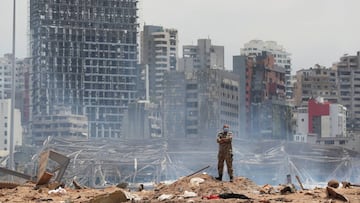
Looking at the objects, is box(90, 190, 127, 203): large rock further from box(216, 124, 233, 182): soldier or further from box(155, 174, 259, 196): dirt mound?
box(216, 124, 233, 182): soldier

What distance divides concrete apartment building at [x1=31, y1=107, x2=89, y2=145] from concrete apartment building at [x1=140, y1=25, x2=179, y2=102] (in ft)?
101

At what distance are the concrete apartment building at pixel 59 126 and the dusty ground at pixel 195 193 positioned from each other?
113192 millimetres

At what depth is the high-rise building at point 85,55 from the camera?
15725 centimetres

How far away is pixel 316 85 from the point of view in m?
188

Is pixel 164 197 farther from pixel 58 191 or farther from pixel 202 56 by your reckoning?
pixel 202 56

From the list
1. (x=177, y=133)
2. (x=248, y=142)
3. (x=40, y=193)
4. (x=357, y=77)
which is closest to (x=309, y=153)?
(x=248, y=142)

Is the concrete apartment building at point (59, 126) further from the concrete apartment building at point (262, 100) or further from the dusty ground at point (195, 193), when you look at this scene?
the dusty ground at point (195, 193)

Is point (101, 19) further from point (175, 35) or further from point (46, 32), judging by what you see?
point (175, 35)

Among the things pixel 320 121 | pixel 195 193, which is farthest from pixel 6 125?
pixel 195 193

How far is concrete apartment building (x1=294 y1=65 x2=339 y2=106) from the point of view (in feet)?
612

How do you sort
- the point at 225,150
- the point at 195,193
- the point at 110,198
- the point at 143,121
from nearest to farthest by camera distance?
the point at 110,198 < the point at 195,193 < the point at 225,150 < the point at 143,121

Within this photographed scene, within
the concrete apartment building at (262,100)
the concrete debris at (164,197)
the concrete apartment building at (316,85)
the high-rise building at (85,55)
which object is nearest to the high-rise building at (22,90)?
the high-rise building at (85,55)

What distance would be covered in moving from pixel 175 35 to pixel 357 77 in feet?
106

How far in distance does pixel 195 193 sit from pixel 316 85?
161424 mm
